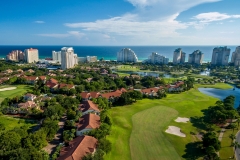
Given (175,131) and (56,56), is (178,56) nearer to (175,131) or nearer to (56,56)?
(56,56)

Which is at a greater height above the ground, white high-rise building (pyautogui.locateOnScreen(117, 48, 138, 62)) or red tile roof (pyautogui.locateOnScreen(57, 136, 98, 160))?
white high-rise building (pyautogui.locateOnScreen(117, 48, 138, 62))

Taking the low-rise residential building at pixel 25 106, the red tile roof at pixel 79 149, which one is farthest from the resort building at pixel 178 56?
the red tile roof at pixel 79 149

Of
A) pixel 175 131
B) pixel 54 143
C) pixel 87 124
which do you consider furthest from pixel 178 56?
pixel 54 143

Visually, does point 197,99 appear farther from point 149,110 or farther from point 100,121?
point 100,121

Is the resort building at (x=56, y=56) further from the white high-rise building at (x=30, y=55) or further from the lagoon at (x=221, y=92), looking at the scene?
the lagoon at (x=221, y=92)

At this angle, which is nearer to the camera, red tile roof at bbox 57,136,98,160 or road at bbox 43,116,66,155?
red tile roof at bbox 57,136,98,160

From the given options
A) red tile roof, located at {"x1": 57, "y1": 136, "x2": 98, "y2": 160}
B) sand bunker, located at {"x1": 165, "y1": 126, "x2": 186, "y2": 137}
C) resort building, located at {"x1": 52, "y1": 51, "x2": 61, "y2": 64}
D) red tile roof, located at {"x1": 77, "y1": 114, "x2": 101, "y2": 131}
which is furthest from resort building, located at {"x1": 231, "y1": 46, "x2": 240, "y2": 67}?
resort building, located at {"x1": 52, "y1": 51, "x2": 61, "y2": 64}

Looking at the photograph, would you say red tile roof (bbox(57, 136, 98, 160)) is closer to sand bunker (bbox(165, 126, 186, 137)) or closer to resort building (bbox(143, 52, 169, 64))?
sand bunker (bbox(165, 126, 186, 137))

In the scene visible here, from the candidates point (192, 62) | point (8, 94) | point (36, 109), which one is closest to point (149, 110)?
point (36, 109)
